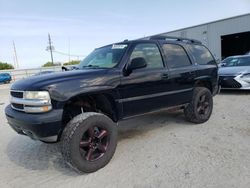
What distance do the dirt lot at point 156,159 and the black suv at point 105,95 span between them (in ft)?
1.03

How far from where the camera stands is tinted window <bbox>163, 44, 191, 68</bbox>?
4.70 metres

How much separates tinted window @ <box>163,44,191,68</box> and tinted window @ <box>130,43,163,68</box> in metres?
0.22

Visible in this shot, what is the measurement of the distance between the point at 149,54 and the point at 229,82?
5.63 m

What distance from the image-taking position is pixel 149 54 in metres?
4.41

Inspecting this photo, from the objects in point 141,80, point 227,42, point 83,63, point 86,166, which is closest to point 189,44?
point 141,80

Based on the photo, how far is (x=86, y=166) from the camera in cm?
333

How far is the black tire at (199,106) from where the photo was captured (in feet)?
17.0

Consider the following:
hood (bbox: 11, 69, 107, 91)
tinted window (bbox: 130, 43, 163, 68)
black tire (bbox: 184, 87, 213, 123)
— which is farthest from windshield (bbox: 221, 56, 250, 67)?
hood (bbox: 11, 69, 107, 91)

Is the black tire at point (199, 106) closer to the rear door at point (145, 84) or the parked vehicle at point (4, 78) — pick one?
the rear door at point (145, 84)

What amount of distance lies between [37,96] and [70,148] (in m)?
0.80

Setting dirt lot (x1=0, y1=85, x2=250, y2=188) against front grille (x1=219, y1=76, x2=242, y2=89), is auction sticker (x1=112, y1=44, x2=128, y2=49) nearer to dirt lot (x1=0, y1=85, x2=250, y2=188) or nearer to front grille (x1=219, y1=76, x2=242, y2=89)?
dirt lot (x1=0, y1=85, x2=250, y2=188)

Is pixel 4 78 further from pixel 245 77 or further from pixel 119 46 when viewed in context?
pixel 119 46

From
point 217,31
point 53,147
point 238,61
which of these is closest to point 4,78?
point 217,31

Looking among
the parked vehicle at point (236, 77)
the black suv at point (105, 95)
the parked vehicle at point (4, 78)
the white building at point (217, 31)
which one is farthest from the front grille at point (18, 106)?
the parked vehicle at point (4, 78)
